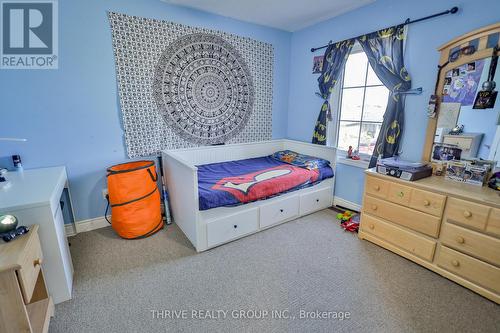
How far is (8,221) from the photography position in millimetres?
1219

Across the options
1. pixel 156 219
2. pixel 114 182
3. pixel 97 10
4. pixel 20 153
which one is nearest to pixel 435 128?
pixel 156 219

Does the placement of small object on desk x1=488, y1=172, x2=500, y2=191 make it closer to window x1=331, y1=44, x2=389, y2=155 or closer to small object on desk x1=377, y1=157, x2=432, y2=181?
small object on desk x1=377, y1=157, x2=432, y2=181

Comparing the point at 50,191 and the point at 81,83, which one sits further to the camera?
the point at 81,83

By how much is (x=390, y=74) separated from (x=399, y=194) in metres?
1.20

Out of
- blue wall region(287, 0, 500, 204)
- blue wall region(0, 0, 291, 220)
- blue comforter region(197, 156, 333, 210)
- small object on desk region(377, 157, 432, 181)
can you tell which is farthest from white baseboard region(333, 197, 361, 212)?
blue wall region(0, 0, 291, 220)

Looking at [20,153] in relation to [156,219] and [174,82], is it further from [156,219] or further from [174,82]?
[174,82]

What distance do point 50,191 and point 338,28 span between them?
319cm

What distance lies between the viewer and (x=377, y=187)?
84.0 inches

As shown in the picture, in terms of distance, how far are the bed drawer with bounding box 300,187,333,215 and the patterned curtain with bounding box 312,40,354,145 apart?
2.19ft

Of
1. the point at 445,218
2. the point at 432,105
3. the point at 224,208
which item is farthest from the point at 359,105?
the point at 224,208

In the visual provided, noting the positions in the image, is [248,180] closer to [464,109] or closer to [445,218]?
[445,218]

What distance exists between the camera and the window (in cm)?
258

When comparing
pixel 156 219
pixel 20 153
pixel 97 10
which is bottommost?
pixel 156 219

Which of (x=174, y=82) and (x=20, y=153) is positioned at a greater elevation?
(x=174, y=82)
